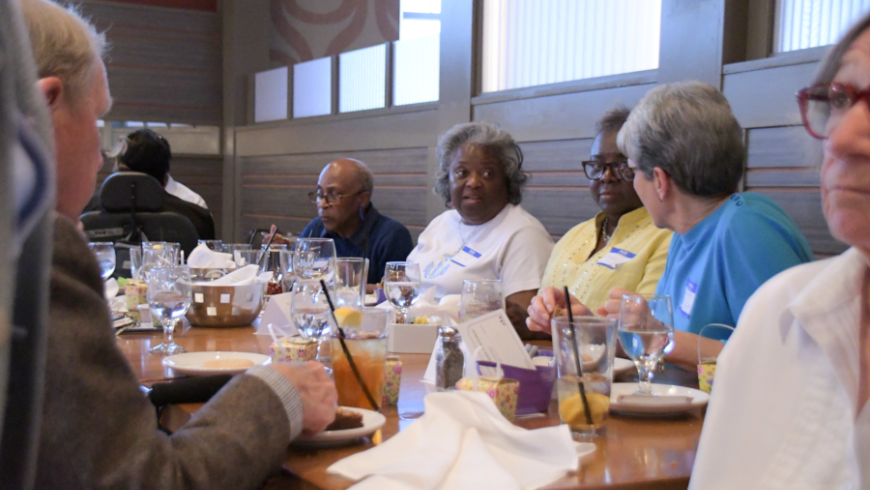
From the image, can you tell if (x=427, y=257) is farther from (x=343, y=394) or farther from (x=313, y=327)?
(x=343, y=394)

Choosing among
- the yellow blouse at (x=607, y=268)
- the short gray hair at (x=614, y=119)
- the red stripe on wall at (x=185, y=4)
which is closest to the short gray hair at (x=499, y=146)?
the yellow blouse at (x=607, y=268)

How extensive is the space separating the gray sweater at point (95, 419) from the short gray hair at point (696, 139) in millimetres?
1574

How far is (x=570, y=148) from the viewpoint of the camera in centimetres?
443

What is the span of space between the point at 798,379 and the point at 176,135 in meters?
8.54

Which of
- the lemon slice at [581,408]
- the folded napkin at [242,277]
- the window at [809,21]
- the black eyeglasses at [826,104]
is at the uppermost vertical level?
the window at [809,21]

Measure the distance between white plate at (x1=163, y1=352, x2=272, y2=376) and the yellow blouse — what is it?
131 cm

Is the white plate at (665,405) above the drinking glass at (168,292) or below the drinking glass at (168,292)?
below

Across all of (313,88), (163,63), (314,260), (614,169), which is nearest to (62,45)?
(314,260)

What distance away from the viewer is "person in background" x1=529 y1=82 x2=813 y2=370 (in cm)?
193

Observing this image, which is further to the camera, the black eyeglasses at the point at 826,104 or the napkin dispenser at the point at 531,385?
the napkin dispenser at the point at 531,385

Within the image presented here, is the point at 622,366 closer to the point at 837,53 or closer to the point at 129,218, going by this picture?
the point at 837,53

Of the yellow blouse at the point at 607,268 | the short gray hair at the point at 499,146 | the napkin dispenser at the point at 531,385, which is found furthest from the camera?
the short gray hair at the point at 499,146

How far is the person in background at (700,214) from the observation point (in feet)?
6.33

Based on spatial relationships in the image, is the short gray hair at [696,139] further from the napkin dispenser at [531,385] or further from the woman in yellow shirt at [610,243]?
the napkin dispenser at [531,385]
